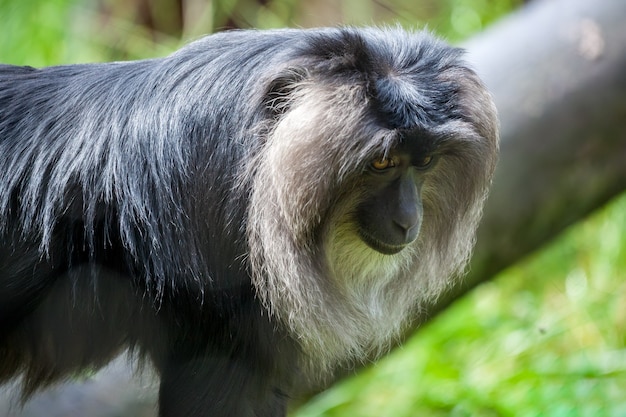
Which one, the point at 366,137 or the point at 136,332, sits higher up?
the point at 366,137

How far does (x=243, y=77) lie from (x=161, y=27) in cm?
529

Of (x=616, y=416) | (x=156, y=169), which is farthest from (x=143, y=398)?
(x=616, y=416)

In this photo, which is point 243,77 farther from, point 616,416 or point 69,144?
point 616,416

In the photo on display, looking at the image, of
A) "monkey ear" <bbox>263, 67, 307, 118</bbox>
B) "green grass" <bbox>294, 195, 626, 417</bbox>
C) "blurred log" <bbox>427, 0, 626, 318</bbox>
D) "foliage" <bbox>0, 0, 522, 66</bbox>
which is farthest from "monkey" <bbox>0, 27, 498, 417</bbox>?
"foliage" <bbox>0, 0, 522, 66</bbox>

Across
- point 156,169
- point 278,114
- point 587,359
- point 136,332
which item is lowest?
point 587,359

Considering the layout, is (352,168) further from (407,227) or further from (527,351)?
(527,351)

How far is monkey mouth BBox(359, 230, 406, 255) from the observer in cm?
302

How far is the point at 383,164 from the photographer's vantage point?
112 inches

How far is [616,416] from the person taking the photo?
4125mm

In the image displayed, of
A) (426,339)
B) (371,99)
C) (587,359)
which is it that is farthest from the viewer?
(426,339)

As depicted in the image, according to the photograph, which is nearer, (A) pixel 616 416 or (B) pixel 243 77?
(B) pixel 243 77

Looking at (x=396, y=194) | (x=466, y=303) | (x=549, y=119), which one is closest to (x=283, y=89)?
(x=396, y=194)

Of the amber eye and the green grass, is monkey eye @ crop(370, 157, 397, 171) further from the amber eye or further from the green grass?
the green grass

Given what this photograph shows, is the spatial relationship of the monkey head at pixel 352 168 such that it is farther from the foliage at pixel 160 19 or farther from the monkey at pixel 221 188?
the foliage at pixel 160 19
